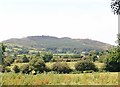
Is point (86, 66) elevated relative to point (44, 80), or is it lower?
lower

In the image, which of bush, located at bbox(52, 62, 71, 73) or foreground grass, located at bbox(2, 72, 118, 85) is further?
bush, located at bbox(52, 62, 71, 73)

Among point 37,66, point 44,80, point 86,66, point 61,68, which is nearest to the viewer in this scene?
point 44,80

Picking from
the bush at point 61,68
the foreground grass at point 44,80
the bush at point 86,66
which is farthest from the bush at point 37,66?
the foreground grass at point 44,80

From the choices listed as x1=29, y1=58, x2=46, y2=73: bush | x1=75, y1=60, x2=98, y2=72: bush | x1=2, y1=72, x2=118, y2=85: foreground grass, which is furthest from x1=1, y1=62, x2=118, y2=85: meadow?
x1=75, y1=60, x2=98, y2=72: bush

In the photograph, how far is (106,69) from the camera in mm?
83938

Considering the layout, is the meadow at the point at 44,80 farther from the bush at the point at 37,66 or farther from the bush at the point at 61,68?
the bush at the point at 37,66

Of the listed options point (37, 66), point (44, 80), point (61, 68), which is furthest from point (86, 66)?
point (44, 80)

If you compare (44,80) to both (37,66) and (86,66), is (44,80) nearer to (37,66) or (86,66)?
(37,66)

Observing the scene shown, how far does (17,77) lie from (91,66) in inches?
1762

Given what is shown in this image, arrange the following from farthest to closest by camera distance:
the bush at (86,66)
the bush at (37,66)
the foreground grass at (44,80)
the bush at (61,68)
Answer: the bush at (86,66), the bush at (37,66), the bush at (61,68), the foreground grass at (44,80)

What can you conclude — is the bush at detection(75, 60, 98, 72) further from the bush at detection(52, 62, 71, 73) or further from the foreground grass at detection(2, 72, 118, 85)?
the foreground grass at detection(2, 72, 118, 85)

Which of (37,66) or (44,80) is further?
(37,66)

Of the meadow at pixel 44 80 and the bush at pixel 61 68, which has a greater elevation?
the meadow at pixel 44 80

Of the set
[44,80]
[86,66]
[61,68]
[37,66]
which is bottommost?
[61,68]
